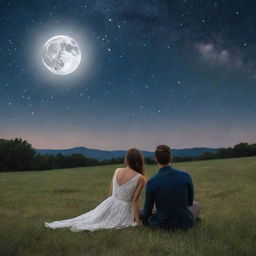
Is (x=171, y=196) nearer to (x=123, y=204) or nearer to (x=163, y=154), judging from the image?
(x=163, y=154)

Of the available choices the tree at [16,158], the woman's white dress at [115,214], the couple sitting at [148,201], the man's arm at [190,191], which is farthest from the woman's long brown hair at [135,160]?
the tree at [16,158]

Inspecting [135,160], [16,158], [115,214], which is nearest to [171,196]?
[135,160]

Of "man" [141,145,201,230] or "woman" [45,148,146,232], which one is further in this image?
"woman" [45,148,146,232]

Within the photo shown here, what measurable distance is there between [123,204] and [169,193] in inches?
52.1

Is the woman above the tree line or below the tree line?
below

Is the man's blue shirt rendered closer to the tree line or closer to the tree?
the tree line

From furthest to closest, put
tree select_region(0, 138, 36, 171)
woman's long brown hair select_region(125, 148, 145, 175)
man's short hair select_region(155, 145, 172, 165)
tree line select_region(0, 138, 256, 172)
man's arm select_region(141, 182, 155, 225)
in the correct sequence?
tree select_region(0, 138, 36, 171) → tree line select_region(0, 138, 256, 172) → woman's long brown hair select_region(125, 148, 145, 175) → man's arm select_region(141, 182, 155, 225) → man's short hair select_region(155, 145, 172, 165)

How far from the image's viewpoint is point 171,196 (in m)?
7.69

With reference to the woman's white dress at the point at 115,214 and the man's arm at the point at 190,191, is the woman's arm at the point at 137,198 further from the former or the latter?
the man's arm at the point at 190,191

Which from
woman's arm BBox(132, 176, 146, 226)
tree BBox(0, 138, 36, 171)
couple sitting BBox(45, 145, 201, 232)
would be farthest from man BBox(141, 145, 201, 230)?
tree BBox(0, 138, 36, 171)

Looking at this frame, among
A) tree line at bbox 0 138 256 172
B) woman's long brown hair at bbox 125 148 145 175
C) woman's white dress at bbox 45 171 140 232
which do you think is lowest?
woman's white dress at bbox 45 171 140 232

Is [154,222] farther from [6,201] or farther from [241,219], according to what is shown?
[6,201]

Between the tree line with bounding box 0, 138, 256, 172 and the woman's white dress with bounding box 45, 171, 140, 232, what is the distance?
37572mm

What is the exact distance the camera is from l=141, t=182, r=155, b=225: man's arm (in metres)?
7.82
